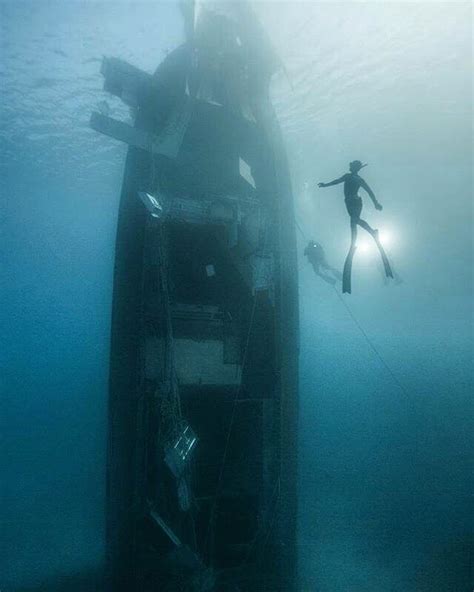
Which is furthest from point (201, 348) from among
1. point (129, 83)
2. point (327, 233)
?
point (327, 233)

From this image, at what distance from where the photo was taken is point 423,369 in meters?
91.6

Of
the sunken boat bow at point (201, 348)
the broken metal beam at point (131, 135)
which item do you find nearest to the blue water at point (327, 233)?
the sunken boat bow at point (201, 348)

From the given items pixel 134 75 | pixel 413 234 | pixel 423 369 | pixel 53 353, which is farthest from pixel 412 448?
pixel 53 353

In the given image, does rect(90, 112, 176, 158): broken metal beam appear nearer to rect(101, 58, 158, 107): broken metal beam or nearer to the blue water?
rect(101, 58, 158, 107): broken metal beam

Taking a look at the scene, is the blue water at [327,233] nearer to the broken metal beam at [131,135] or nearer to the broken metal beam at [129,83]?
the broken metal beam at [131,135]

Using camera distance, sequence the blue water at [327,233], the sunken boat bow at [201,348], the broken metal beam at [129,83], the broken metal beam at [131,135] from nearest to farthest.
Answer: the sunken boat bow at [201,348]
the broken metal beam at [131,135]
the broken metal beam at [129,83]
the blue water at [327,233]

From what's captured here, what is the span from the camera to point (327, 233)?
43688mm

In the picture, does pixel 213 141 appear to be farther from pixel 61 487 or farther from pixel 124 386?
pixel 61 487

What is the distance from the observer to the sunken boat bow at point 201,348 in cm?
635

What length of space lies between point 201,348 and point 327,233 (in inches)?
1552

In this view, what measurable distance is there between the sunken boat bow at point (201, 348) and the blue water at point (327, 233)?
3.15 meters

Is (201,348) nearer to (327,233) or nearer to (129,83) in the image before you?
(129,83)

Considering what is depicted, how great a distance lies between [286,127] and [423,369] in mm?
90338

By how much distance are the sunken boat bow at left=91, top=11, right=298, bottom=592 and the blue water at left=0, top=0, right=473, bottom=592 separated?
3146 millimetres
